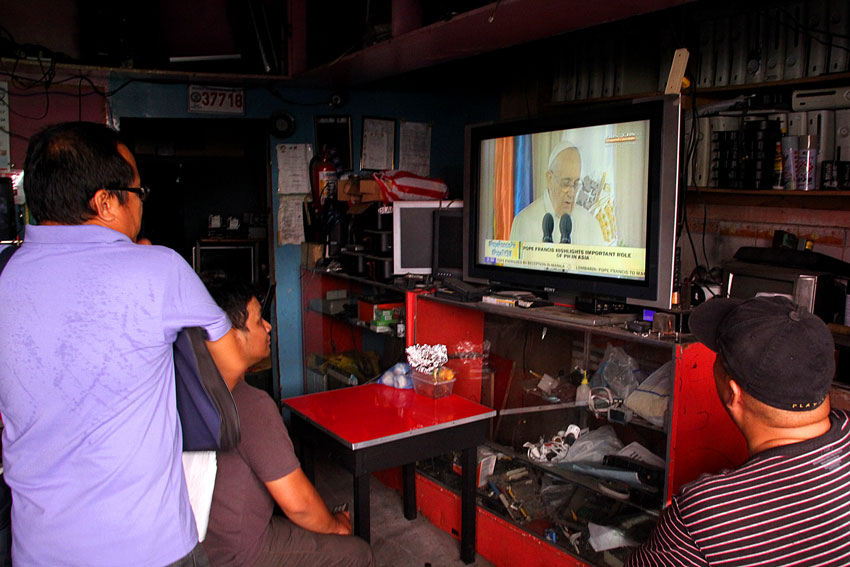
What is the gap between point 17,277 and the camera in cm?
132

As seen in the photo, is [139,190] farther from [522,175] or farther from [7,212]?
[7,212]

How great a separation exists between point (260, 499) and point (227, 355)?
591 mm

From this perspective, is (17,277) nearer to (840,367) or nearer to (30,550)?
(30,550)

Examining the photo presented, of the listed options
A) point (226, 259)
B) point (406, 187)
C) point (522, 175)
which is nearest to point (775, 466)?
point (522, 175)

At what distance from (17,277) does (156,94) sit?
9.43 feet

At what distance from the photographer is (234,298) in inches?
79.4

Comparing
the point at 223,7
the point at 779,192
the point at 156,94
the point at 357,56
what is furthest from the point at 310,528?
the point at 223,7

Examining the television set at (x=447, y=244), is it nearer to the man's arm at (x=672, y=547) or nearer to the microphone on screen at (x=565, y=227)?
the microphone on screen at (x=565, y=227)

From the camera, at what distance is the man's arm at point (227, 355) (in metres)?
1.47

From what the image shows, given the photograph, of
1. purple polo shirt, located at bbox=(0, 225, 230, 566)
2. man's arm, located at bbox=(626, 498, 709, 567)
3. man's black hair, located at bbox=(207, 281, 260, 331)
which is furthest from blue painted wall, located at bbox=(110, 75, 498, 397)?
man's arm, located at bbox=(626, 498, 709, 567)

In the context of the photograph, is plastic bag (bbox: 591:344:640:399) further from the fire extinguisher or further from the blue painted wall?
the blue painted wall

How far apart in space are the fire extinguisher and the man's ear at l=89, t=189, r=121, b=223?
8.94ft

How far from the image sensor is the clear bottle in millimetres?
2476

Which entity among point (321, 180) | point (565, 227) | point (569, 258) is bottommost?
point (569, 258)
